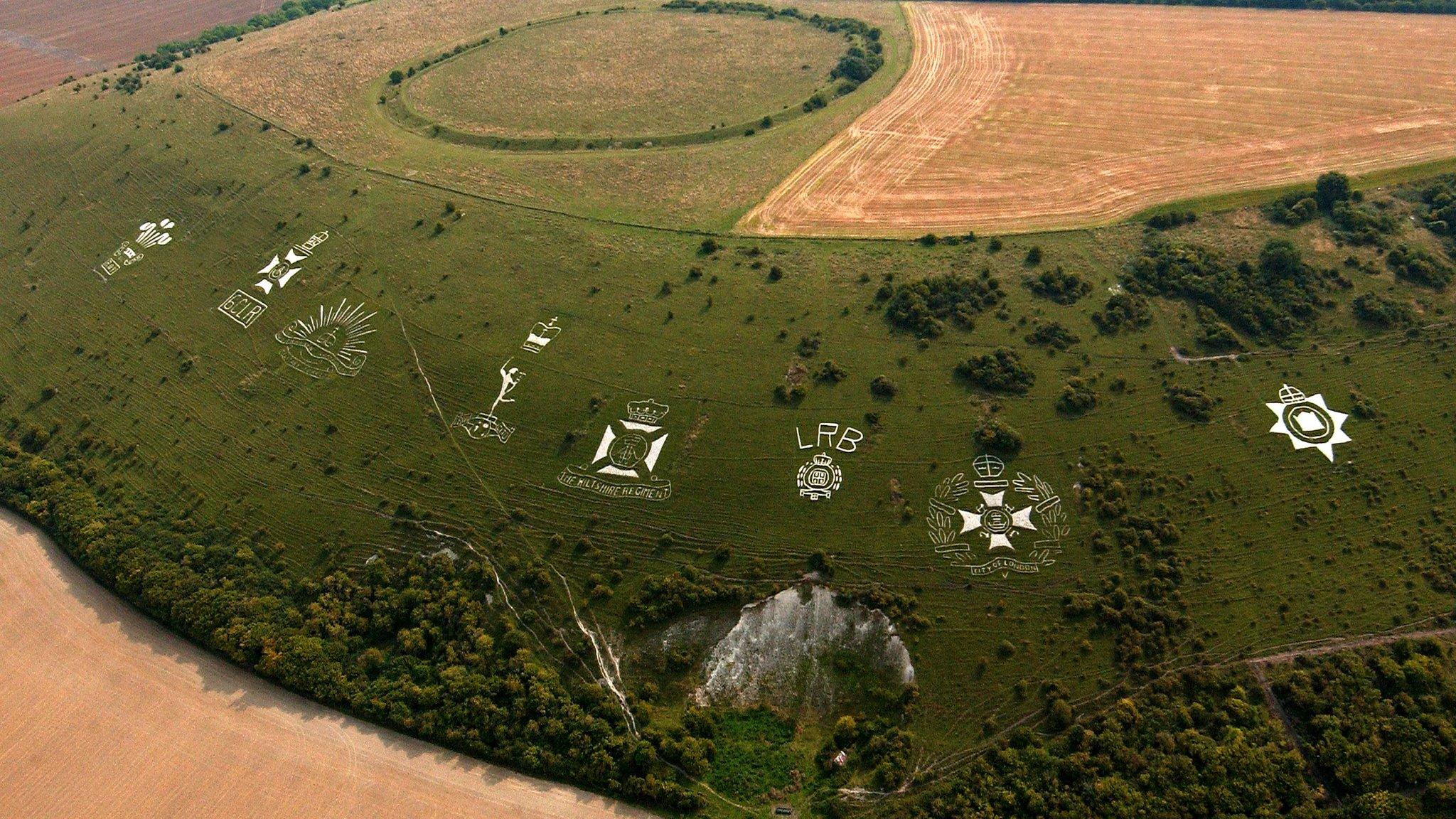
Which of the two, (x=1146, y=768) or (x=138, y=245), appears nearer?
(x=1146, y=768)

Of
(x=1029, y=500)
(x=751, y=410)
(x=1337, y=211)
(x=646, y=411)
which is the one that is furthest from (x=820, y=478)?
(x=1337, y=211)

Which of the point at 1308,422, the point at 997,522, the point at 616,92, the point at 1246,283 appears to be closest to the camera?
the point at 997,522

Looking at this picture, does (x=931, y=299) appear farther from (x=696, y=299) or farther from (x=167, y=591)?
(x=167, y=591)

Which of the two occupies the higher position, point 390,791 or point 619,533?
point 619,533

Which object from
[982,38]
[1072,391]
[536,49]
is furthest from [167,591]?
[982,38]

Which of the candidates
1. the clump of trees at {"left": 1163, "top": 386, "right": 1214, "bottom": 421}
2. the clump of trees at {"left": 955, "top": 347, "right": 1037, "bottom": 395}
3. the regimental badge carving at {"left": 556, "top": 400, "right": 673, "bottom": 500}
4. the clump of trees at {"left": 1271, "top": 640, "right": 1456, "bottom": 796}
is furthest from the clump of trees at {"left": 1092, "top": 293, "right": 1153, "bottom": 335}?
the regimental badge carving at {"left": 556, "top": 400, "right": 673, "bottom": 500}

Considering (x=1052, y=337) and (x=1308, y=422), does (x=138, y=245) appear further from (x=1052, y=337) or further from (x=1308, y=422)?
(x=1308, y=422)
